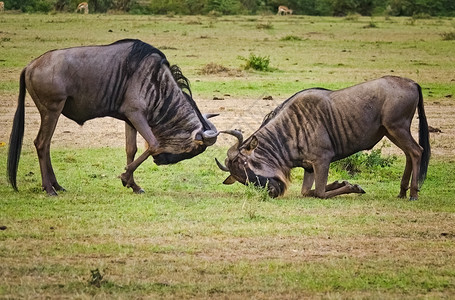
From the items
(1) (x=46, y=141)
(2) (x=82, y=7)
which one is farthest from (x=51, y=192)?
(2) (x=82, y=7)

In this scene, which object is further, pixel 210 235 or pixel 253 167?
pixel 253 167

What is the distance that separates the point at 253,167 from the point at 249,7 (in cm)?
3832

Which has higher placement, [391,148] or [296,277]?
[296,277]

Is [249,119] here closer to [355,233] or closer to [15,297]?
[355,233]

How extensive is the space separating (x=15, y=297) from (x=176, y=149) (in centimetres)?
400

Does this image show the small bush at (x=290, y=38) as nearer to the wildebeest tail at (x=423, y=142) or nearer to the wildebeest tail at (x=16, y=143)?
the wildebeest tail at (x=423, y=142)

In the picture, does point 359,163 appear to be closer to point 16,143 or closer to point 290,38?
point 16,143

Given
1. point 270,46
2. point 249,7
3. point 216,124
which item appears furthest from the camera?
point 249,7

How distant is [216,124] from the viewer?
43.6 feet

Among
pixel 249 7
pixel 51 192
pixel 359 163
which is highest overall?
pixel 51 192

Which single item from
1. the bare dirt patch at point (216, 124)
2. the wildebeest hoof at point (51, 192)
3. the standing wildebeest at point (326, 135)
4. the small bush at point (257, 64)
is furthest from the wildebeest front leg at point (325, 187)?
the small bush at point (257, 64)

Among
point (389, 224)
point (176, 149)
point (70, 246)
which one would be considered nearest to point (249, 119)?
point (176, 149)

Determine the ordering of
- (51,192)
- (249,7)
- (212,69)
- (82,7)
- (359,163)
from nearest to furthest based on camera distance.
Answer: (51,192) < (359,163) < (212,69) < (82,7) < (249,7)

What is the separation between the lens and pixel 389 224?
765 cm
